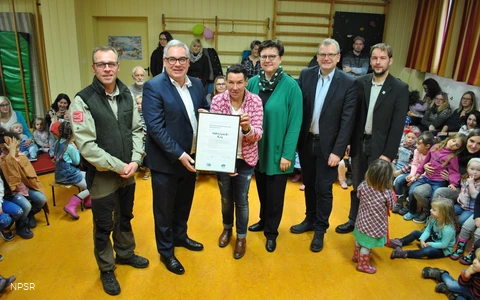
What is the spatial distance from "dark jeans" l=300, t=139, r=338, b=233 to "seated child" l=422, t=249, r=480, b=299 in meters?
0.85

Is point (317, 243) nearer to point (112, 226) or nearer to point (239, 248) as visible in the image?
point (239, 248)

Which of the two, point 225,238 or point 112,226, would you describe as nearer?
point 112,226

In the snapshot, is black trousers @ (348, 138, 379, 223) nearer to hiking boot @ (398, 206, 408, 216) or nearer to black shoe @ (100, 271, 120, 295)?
hiking boot @ (398, 206, 408, 216)

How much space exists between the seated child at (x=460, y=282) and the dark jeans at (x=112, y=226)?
2.27 m

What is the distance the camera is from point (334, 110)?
266 cm

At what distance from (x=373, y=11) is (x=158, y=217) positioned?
244 inches

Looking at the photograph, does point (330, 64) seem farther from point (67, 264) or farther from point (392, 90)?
point (67, 264)

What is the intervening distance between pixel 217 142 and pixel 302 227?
141 cm

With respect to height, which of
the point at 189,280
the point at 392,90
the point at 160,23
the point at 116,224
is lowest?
the point at 189,280

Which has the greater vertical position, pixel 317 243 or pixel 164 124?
pixel 164 124

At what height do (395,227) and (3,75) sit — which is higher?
(3,75)

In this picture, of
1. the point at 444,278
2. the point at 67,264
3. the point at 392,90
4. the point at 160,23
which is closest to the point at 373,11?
the point at 160,23

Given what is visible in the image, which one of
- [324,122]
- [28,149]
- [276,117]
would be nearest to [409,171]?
[324,122]

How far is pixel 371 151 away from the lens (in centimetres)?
287
